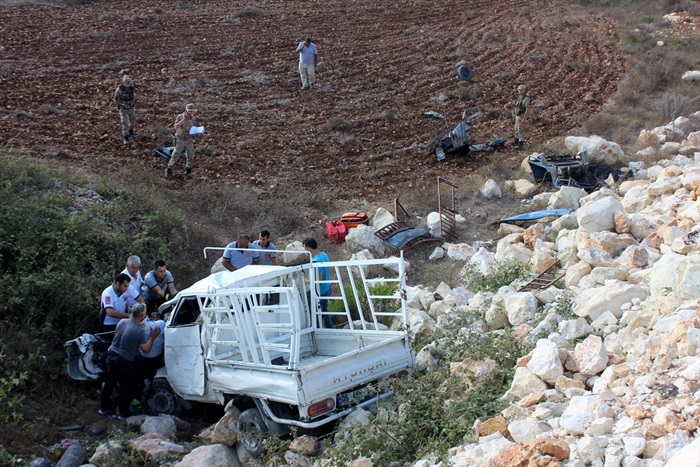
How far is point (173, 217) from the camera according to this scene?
12.3 metres

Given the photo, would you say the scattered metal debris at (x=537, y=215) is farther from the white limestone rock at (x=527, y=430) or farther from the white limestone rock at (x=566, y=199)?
the white limestone rock at (x=527, y=430)

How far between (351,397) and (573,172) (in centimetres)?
896

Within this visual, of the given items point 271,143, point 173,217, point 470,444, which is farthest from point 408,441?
point 271,143

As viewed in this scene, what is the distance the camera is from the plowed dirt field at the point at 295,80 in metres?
15.8

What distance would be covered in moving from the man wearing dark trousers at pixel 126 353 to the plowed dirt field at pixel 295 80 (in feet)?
21.1

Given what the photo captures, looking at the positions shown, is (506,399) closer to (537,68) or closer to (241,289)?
(241,289)

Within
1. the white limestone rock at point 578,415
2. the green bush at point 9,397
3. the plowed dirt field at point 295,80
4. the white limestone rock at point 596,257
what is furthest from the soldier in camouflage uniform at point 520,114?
the green bush at point 9,397

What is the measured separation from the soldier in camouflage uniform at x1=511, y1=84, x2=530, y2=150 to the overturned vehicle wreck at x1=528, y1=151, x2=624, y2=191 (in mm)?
1794

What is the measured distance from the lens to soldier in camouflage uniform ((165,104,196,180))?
1411 centimetres

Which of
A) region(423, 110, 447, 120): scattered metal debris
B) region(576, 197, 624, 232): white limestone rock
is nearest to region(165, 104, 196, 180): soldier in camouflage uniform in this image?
region(423, 110, 447, 120): scattered metal debris

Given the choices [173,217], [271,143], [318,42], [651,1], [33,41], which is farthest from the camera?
[651,1]

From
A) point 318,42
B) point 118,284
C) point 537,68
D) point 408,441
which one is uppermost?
point 318,42

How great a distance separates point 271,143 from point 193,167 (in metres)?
2.32

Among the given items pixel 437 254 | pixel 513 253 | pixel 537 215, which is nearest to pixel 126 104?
pixel 437 254
